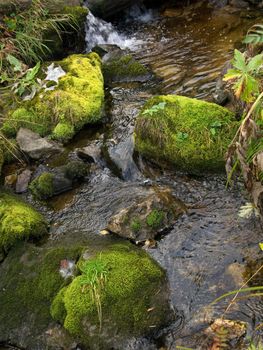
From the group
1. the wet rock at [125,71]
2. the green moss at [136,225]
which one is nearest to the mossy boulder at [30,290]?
the green moss at [136,225]

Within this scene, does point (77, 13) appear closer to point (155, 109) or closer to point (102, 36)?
point (102, 36)

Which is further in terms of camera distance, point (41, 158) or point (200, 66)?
point (200, 66)

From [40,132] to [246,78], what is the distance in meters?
4.38

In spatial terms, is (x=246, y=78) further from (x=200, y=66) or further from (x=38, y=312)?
(x=200, y=66)

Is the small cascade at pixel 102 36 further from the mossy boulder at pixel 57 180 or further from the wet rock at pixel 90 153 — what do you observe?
the mossy boulder at pixel 57 180

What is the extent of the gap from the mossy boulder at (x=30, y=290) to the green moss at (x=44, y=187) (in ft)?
3.87

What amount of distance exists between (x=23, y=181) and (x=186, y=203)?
2.34 m

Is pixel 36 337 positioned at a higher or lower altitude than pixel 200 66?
lower

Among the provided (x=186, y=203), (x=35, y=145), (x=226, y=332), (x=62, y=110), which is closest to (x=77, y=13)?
(x=62, y=110)

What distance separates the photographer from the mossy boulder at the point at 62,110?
664cm

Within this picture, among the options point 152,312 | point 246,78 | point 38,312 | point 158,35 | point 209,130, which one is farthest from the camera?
point 158,35

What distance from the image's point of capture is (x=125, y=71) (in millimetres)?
8203

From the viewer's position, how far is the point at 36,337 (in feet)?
12.7

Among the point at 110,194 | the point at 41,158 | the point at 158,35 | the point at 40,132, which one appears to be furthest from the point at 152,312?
the point at 158,35
